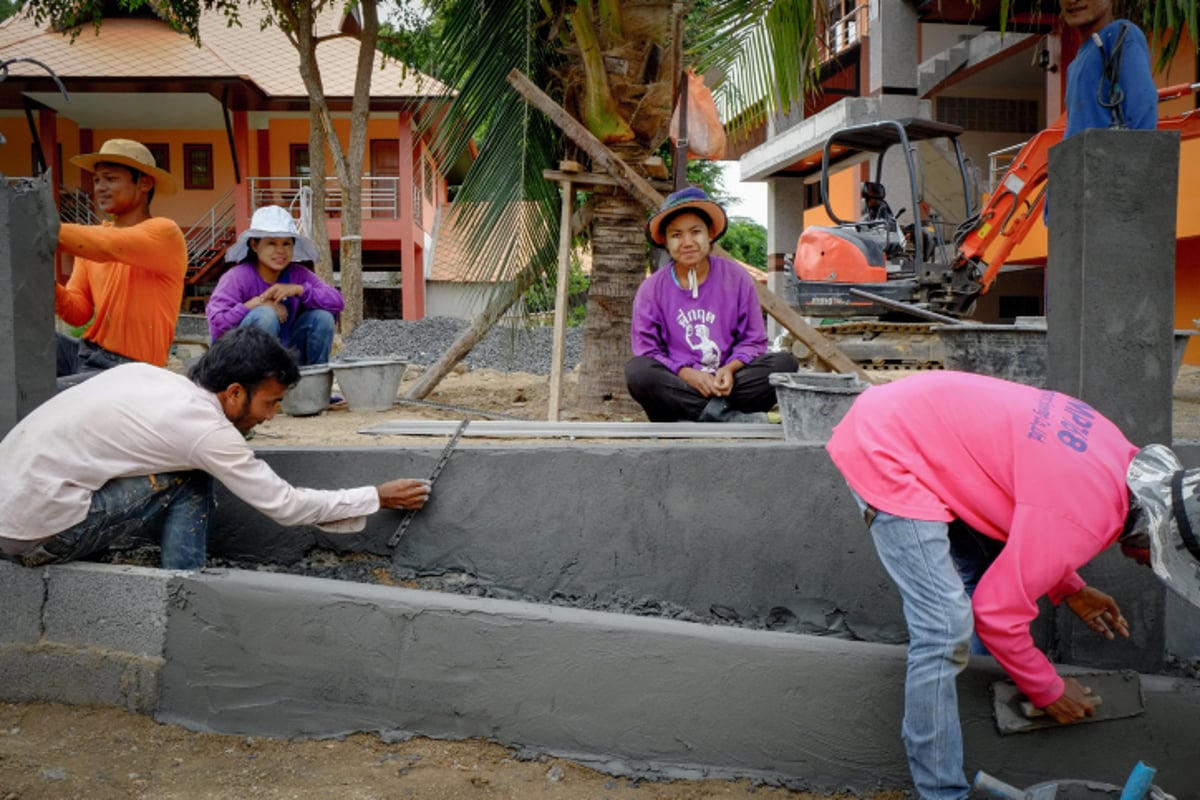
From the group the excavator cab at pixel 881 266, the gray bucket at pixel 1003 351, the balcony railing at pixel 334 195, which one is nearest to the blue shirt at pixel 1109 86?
the gray bucket at pixel 1003 351

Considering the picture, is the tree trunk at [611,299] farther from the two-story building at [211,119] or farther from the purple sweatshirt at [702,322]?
the two-story building at [211,119]

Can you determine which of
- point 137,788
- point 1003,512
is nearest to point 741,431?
point 1003,512

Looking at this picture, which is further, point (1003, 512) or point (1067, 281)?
point (1067, 281)

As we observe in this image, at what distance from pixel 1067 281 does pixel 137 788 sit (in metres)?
2.76

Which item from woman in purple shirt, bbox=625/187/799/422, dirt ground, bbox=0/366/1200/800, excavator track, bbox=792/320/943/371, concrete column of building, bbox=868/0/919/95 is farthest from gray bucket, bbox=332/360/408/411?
concrete column of building, bbox=868/0/919/95

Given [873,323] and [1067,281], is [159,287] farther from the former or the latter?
[873,323]

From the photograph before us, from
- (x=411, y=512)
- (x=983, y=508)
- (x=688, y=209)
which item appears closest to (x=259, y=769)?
(x=411, y=512)

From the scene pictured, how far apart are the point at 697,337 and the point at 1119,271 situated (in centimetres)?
230

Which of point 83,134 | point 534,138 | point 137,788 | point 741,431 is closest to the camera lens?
point 137,788

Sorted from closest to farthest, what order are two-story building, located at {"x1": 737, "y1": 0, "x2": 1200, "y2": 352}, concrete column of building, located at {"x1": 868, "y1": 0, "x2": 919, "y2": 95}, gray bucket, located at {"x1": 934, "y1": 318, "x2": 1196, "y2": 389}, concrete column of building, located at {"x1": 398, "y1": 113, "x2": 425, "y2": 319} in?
gray bucket, located at {"x1": 934, "y1": 318, "x2": 1196, "y2": 389} < two-story building, located at {"x1": 737, "y1": 0, "x2": 1200, "y2": 352} < concrete column of building, located at {"x1": 868, "y1": 0, "x2": 919, "y2": 95} < concrete column of building, located at {"x1": 398, "y1": 113, "x2": 425, "y2": 319}

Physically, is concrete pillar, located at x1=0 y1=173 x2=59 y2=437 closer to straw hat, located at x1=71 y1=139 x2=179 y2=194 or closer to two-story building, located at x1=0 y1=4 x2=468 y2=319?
straw hat, located at x1=71 y1=139 x2=179 y2=194

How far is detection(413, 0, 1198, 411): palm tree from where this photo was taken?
5.86m

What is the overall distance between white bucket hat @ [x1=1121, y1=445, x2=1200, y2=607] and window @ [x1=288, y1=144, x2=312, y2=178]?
1983 cm

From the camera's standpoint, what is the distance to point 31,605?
2.95 m
